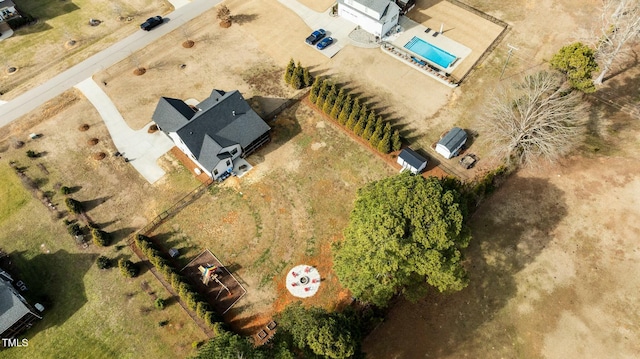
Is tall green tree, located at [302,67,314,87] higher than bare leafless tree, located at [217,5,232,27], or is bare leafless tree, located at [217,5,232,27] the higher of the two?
bare leafless tree, located at [217,5,232,27]

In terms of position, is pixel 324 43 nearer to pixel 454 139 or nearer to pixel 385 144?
pixel 385 144

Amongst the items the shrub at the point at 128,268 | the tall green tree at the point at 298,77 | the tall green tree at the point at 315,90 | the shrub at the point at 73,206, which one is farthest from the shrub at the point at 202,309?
the tall green tree at the point at 298,77

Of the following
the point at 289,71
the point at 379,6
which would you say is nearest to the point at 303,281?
the point at 289,71

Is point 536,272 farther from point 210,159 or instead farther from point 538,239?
point 210,159

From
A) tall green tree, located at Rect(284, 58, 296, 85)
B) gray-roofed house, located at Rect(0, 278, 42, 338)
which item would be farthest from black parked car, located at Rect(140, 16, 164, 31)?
gray-roofed house, located at Rect(0, 278, 42, 338)

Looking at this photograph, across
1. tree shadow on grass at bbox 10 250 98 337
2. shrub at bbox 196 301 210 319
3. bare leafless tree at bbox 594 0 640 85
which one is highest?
bare leafless tree at bbox 594 0 640 85

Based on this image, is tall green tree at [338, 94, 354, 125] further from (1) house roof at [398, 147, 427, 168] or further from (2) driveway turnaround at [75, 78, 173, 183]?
(2) driveway turnaround at [75, 78, 173, 183]
